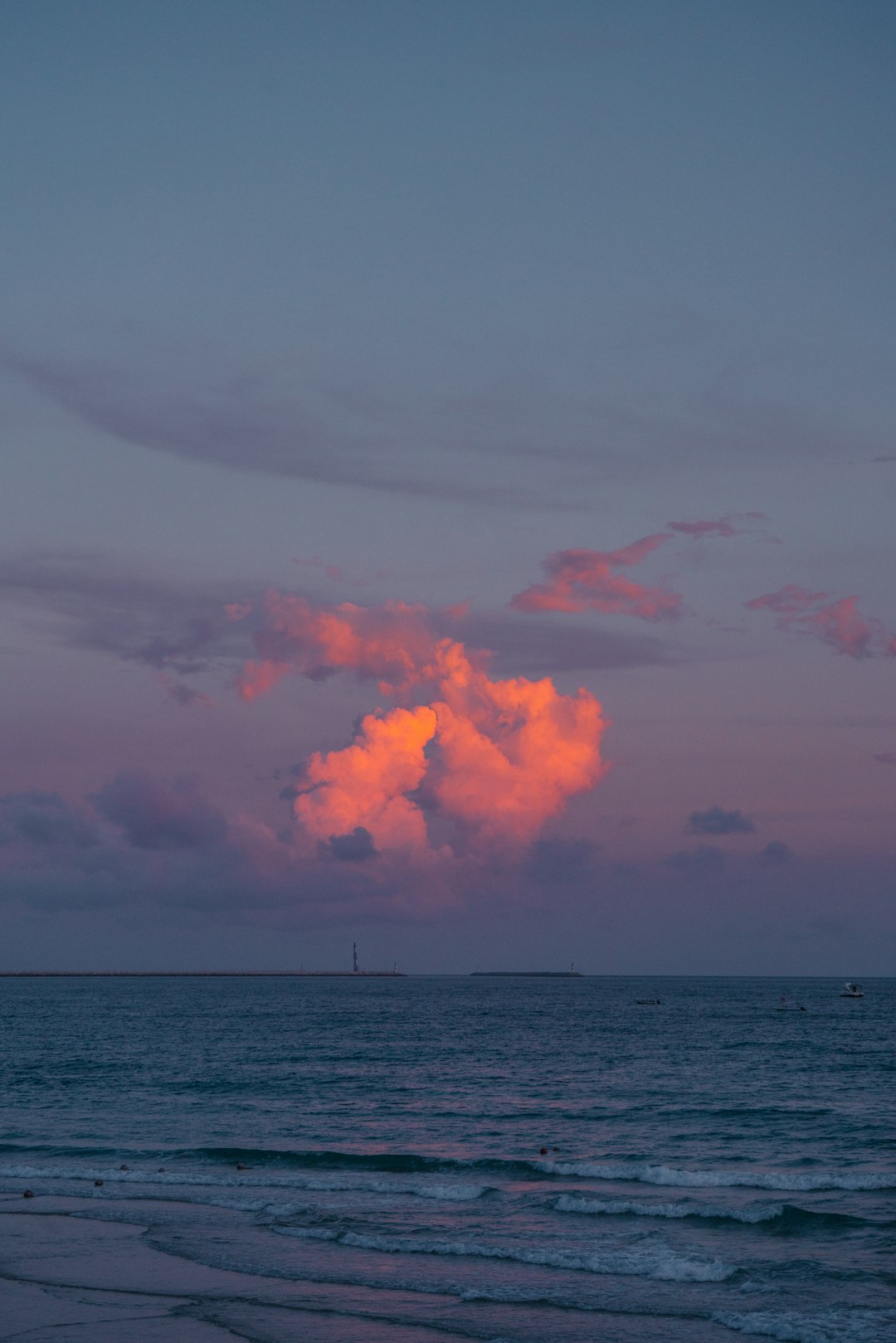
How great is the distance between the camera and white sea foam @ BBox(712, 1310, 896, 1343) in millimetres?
21953

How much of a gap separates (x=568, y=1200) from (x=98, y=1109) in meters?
27.8

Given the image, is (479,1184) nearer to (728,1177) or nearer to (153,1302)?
(728,1177)

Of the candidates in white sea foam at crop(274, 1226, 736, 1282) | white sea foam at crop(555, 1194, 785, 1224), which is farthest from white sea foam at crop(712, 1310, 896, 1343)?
white sea foam at crop(555, 1194, 785, 1224)

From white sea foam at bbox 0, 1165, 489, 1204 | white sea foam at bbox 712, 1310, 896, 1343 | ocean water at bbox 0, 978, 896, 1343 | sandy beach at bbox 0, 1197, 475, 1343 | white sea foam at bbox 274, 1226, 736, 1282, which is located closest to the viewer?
white sea foam at bbox 712, 1310, 896, 1343

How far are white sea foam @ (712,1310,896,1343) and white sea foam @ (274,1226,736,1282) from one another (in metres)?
2.89

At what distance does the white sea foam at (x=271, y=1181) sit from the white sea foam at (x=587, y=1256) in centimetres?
592

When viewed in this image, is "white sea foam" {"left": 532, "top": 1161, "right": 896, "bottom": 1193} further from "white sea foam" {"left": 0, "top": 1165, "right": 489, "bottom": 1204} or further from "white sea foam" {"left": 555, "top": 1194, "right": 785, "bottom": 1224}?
"white sea foam" {"left": 0, "top": 1165, "right": 489, "bottom": 1204}

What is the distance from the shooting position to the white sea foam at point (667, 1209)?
1264 inches

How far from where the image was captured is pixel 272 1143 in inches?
1770

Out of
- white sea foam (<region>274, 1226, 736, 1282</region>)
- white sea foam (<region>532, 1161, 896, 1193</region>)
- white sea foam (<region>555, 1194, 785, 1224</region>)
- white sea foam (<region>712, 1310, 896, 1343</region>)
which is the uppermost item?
white sea foam (<region>712, 1310, 896, 1343</region>)

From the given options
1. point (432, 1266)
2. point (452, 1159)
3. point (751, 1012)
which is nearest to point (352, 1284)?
point (432, 1266)

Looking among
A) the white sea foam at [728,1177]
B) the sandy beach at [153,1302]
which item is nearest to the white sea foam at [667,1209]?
the white sea foam at [728,1177]

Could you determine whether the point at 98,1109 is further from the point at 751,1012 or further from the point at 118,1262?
the point at 751,1012

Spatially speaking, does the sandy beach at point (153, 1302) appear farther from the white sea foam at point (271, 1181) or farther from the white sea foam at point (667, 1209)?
the white sea foam at point (667, 1209)
